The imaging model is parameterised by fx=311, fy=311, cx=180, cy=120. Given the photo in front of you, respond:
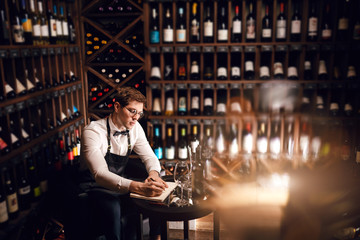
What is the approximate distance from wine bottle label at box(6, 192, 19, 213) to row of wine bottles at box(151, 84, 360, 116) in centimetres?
171

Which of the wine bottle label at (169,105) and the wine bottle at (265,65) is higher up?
the wine bottle at (265,65)

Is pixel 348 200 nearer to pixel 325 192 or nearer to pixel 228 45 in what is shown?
pixel 325 192

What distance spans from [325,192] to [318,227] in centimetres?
18

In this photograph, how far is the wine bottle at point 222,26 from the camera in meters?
3.29

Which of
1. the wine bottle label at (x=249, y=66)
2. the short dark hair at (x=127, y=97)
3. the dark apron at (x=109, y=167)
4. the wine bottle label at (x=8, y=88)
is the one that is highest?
the wine bottle label at (x=249, y=66)

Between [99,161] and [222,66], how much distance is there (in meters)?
2.08

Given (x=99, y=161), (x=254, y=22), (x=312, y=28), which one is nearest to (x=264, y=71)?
(x=254, y=22)

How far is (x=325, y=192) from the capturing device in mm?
1308

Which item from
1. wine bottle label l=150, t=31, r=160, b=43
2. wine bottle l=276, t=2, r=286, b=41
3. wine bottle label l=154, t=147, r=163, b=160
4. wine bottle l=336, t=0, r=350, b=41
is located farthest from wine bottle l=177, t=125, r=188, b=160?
wine bottle l=336, t=0, r=350, b=41

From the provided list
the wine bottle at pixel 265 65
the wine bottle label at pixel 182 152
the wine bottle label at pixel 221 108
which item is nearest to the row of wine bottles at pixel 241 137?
the wine bottle label at pixel 182 152

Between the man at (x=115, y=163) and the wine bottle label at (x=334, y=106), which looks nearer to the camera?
the man at (x=115, y=163)

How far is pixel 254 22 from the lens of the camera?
329 cm

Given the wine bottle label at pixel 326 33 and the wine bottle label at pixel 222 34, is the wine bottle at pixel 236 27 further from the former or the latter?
the wine bottle label at pixel 326 33

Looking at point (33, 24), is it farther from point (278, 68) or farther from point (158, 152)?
point (278, 68)
